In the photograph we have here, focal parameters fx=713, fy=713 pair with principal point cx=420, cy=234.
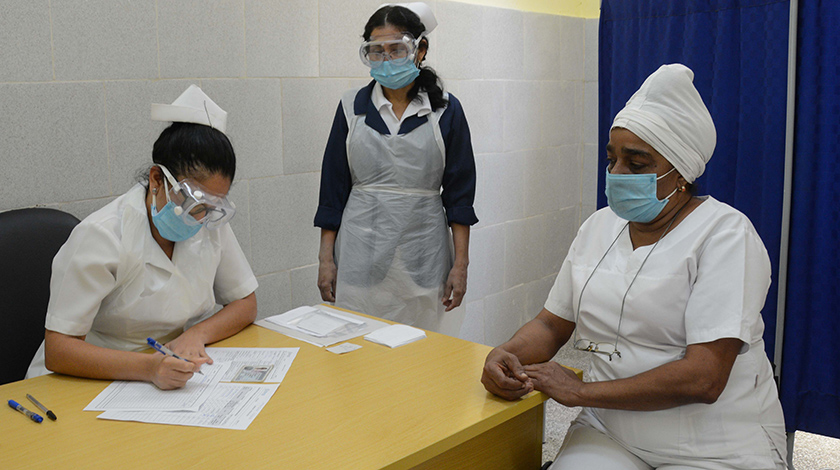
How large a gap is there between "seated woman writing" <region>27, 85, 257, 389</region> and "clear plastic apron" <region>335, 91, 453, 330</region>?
2.65ft

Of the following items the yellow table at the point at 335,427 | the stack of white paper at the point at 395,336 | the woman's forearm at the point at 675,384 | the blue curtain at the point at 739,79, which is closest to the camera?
the yellow table at the point at 335,427

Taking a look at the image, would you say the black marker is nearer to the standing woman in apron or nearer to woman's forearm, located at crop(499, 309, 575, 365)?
woman's forearm, located at crop(499, 309, 575, 365)

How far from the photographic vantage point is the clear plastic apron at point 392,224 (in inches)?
101

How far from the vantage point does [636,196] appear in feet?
5.31

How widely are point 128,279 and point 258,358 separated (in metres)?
0.35

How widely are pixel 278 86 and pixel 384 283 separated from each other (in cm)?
90

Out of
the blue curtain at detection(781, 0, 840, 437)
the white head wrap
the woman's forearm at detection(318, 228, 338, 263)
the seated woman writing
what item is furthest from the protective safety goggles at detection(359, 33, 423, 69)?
the blue curtain at detection(781, 0, 840, 437)

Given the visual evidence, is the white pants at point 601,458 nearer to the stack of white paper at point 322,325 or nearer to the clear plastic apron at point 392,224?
the stack of white paper at point 322,325

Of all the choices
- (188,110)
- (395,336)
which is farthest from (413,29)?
(395,336)

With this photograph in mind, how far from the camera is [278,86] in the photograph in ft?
9.29

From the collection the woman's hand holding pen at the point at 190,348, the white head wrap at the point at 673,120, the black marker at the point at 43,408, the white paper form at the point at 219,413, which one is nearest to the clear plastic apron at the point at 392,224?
the woman's hand holding pen at the point at 190,348

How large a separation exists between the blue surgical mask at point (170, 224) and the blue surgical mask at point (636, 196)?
0.98 metres

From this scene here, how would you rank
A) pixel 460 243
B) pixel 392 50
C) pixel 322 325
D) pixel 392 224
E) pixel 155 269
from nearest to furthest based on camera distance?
1. pixel 155 269
2. pixel 322 325
3. pixel 392 50
4. pixel 392 224
5. pixel 460 243

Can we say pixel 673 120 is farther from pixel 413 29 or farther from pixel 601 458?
pixel 413 29
